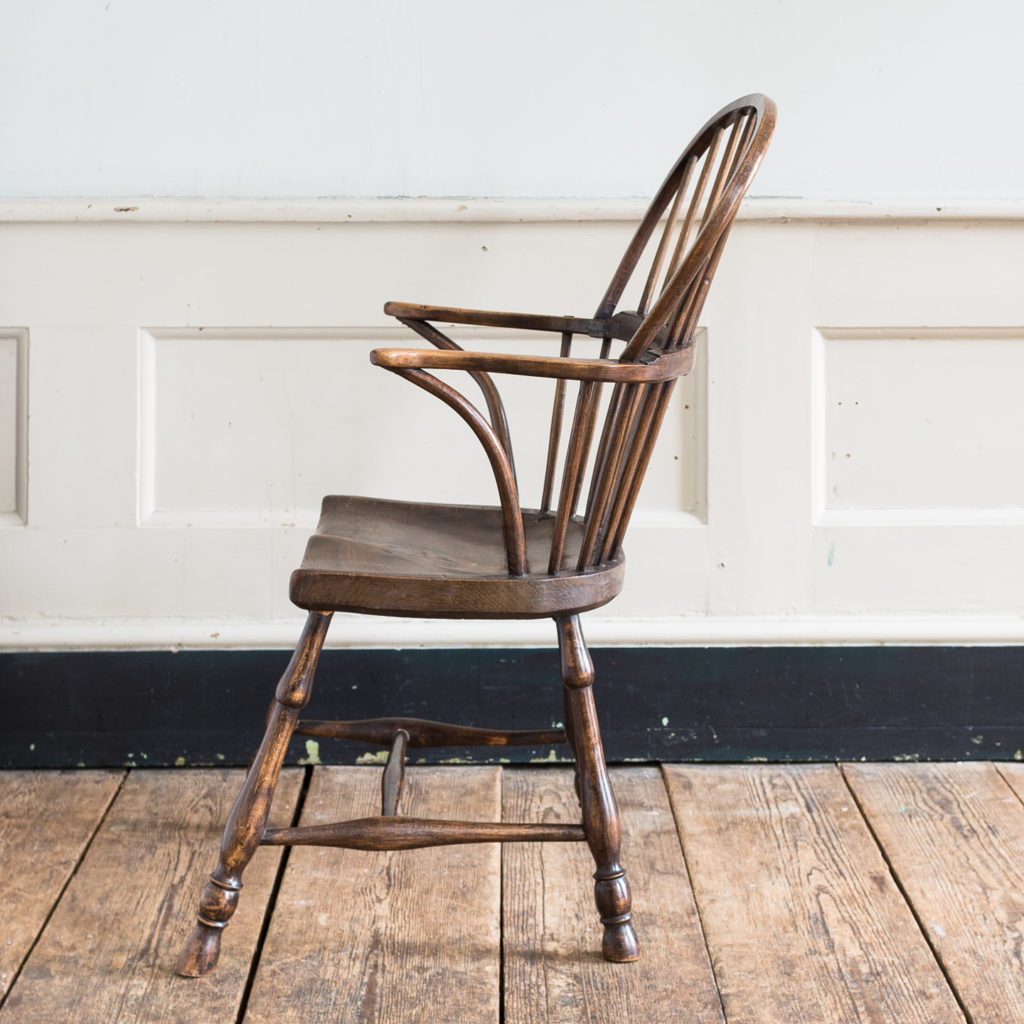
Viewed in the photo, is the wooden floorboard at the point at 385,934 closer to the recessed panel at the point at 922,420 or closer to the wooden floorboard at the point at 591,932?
the wooden floorboard at the point at 591,932

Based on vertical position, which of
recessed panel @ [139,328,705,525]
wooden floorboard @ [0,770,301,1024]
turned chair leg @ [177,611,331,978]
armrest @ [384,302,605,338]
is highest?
armrest @ [384,302,605,338]

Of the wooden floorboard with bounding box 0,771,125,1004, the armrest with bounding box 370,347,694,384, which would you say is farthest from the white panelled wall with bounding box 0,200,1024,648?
the armrest with bounding box 370,347,694,384

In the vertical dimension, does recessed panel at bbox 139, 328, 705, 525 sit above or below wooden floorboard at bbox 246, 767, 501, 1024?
above

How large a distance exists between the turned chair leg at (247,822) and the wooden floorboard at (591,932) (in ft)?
1.06

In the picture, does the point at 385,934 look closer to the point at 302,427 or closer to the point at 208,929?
the point at 208,929

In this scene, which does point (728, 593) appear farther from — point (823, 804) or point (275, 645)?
point (275, 645)

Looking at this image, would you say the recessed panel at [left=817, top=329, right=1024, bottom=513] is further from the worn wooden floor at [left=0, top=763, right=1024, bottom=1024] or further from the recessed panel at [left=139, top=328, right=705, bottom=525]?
the worn wooden floor at [left=0, top=763, right=1024, bottom=1024]

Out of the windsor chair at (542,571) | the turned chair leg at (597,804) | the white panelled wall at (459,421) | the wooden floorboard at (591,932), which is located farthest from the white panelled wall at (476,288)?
the turned chair leg at (597,804)

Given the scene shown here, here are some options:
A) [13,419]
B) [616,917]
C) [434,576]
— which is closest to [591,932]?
[616,917]

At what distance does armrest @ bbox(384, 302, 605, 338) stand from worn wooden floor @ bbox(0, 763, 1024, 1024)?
706 millimetres

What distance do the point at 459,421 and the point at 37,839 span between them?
86 cm

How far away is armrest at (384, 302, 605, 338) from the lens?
1.44 metres

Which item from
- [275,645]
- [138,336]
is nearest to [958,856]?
[275,645]

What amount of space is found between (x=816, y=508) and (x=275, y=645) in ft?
2.98
